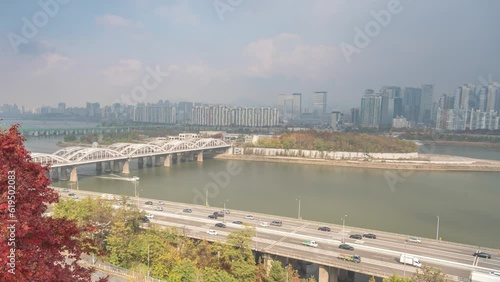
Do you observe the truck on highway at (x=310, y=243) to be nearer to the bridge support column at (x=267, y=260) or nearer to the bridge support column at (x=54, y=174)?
the bridge support column at (x=267, y=260)

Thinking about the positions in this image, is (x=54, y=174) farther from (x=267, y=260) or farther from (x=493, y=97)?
(x=493, y=97)

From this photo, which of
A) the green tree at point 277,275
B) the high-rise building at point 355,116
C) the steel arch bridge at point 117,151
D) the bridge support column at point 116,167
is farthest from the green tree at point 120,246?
the high-rise building at point 355,116

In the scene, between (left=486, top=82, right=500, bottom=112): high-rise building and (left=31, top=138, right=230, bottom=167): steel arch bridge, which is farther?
(left=486, top=82, right=500, bottom=112): high-rise building

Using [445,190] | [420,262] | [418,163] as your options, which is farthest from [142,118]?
[420,262]

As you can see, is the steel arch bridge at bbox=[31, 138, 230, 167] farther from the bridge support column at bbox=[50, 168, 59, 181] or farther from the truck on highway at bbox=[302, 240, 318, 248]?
the truck on highway at bbox=[302, 240, 318, 248]

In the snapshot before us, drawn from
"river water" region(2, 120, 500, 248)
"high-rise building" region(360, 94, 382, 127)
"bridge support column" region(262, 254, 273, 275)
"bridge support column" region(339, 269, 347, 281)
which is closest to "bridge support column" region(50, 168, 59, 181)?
"river water" region(2, 120, 500, 248)

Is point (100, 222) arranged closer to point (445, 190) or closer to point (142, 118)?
point (445, 190)
